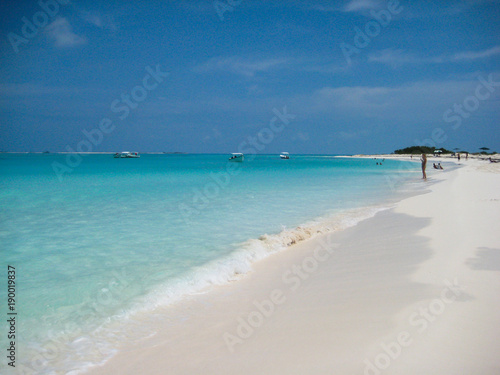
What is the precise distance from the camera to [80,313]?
489cm

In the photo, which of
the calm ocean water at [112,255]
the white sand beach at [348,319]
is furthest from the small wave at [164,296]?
the white sand beach at [348,319]

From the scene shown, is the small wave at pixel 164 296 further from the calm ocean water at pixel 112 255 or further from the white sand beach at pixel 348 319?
the white sand beach at pixel 348 319

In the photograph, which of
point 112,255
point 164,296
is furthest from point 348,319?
point 112,255

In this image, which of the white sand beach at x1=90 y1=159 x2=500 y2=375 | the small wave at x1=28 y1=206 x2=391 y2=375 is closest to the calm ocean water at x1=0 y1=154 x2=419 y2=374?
the small wave at x1=28 y1=206 x2=391 y2=375

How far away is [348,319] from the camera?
A: 3932mm

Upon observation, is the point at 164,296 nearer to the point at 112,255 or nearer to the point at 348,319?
the point at 112,255

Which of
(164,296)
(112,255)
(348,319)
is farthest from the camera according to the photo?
(112,255)

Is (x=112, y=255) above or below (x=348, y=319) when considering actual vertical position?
above

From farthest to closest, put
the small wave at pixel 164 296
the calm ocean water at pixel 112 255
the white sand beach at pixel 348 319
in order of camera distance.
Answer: the calm ocean water at pixel 112 255 → the small wave at pixel 164 296 → the white sand beach at pixel 348 319

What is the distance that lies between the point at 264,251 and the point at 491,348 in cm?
552

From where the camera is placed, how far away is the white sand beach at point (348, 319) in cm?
306

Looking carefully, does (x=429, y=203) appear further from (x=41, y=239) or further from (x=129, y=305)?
(x=41, y=239)

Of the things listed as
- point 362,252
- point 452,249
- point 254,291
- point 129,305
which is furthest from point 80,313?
point 452,249

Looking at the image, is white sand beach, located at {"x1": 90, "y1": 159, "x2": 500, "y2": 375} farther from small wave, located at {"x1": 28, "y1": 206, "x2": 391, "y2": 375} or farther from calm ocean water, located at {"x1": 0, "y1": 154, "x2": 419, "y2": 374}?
calm ocean water, located at {"x1": 0, "y1": 154, "x2": 419, "y2": 374}
